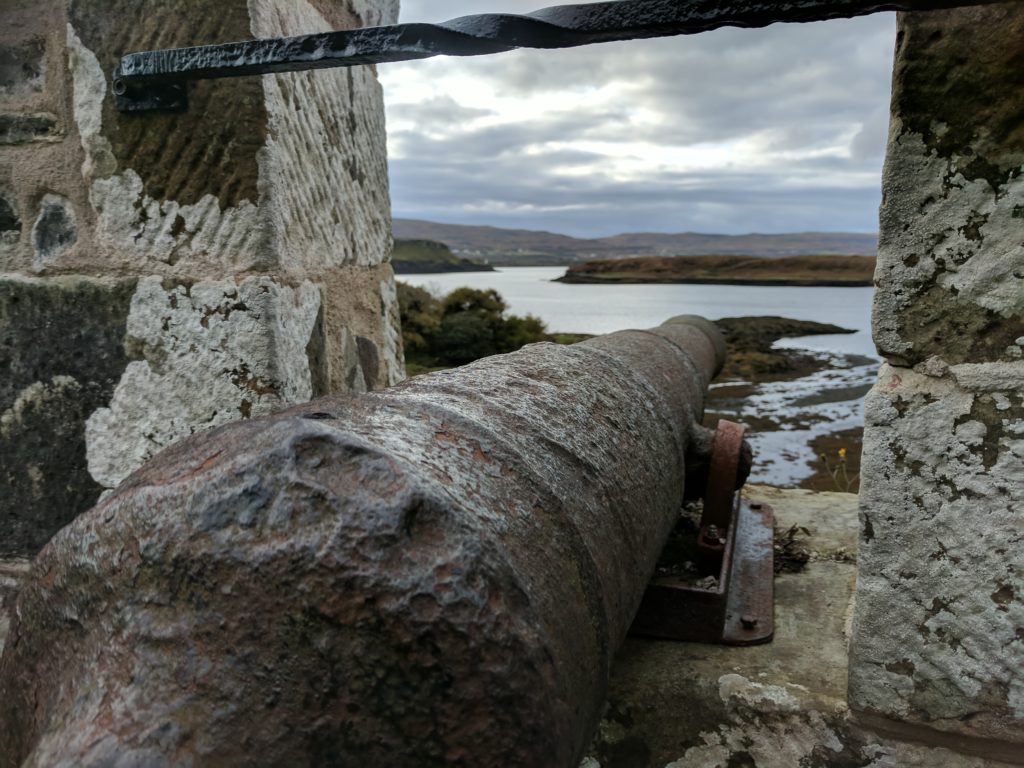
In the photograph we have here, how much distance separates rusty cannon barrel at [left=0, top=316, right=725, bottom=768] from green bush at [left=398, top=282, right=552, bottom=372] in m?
6.21

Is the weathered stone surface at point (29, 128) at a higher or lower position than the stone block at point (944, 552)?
higher

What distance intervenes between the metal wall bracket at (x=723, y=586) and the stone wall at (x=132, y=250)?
1.14 m

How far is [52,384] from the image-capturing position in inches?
85.0

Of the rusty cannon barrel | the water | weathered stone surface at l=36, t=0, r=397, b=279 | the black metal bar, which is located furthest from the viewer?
the water

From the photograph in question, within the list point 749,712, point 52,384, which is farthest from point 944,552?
point 52,384

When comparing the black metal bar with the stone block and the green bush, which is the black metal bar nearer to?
the stone block

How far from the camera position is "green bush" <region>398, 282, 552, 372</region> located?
8156 millimetres

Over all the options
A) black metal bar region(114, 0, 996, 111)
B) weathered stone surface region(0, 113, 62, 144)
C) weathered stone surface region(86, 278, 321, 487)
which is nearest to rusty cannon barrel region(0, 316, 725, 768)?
black metal bar region(114, 0, 996, 111)

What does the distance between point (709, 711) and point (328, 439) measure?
4.23ft

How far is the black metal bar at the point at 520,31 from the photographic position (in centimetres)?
133

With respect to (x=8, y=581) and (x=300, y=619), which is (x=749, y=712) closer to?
(x=300, y=619)

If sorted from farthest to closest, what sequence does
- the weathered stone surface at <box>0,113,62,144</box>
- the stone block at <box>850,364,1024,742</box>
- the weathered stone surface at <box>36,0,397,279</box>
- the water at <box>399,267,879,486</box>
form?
the water at <box>399,267,879,486</box> < the weathered stone surface at <box>0,113,62,144</box> < the weathered stone surface at <box>36,0,397,279</box> < the stone block at <box>850,364,1024,742</box>

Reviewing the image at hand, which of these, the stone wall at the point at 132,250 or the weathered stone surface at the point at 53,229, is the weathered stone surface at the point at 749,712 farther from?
the weathered stone surface at the point at 53,229

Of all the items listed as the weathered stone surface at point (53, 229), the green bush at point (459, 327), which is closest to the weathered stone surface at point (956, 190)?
the weathered stone surface at point (53, 229)
